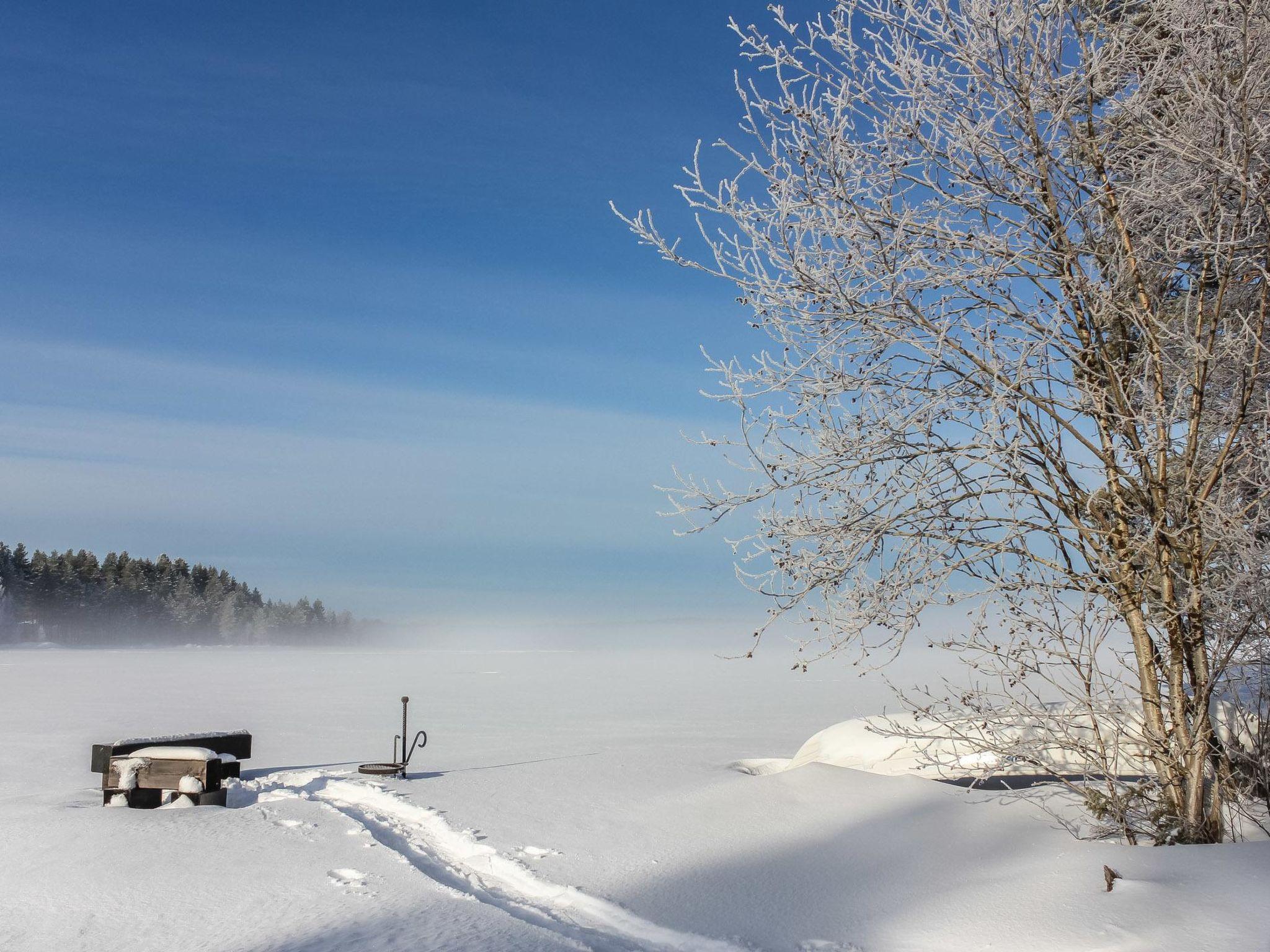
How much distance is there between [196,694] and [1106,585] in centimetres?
2645

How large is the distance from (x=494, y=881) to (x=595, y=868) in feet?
2.18

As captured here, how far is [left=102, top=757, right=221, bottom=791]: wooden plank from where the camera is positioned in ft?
27.7

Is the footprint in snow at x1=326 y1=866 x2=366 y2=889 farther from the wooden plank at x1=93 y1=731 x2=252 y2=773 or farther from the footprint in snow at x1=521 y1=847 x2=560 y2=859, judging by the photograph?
the wooden plank at x1=93 y1=731 x2=252 y2=773

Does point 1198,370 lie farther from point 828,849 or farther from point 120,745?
point 120,745

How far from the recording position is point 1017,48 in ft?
18.9

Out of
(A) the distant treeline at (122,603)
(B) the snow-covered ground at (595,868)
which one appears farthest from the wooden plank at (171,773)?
(A) the distant treeline at (122,603)

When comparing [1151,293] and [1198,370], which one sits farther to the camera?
[1151,293]

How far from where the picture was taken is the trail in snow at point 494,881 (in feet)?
16.1

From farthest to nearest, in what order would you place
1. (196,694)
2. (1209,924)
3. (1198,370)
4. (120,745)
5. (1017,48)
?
(196,694) < (120,745) < (1017,48) < (1198,370) < (1209,924)

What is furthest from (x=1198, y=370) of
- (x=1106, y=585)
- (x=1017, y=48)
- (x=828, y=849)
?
(x=828, y=849)

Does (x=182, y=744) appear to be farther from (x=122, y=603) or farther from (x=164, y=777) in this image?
(x=122, y=603)

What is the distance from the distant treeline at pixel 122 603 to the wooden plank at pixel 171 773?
96.0 m

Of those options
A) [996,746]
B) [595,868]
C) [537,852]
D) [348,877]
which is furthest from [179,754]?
[996,746]

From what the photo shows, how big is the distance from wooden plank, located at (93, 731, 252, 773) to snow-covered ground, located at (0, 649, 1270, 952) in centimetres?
40
